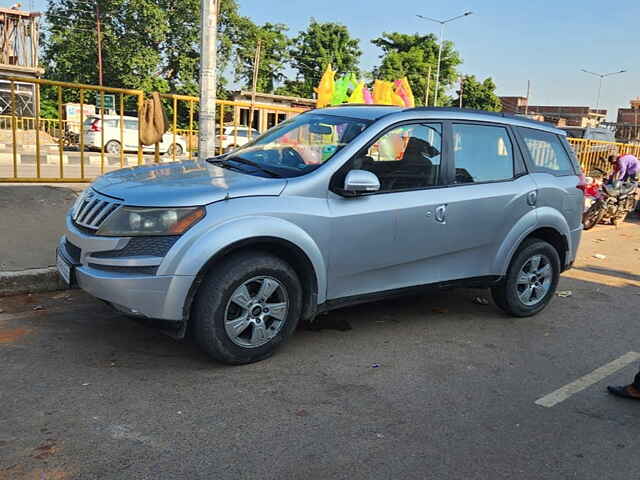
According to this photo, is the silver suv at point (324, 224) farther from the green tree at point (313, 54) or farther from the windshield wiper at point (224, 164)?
the green tree at point (313, 54)

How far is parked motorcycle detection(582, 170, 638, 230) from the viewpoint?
11852 mm

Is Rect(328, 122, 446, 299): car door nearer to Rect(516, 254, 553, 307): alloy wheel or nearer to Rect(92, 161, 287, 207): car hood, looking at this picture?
Rect(92, 161, 287, 207): car hood

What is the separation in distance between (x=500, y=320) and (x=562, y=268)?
0.87m

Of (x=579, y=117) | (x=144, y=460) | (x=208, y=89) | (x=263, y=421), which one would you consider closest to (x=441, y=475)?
(x=263, y=421)

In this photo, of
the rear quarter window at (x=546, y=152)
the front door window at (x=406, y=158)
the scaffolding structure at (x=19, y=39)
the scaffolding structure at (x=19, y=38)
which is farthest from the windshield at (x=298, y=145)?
the scaffolding structure at (x=19, y=38)

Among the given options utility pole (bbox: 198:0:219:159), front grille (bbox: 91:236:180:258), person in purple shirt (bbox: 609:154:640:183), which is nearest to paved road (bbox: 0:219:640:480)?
front grille (bbox: 91:236:180:258)

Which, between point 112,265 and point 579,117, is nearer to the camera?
point 112,265

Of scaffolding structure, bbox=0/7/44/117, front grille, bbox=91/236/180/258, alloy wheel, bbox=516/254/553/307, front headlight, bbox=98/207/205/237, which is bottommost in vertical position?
alloy wheel, bbox=516/254/553/307

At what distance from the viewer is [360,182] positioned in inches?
158

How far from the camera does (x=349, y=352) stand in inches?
170

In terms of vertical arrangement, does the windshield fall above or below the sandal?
above

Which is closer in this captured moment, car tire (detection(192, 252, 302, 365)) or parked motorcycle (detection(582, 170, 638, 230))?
car tire (detection(192, 252, 302, 365))

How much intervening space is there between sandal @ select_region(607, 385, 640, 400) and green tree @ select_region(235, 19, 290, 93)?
4407cm

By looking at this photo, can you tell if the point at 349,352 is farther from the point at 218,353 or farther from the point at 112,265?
Result: the point at 112,265
